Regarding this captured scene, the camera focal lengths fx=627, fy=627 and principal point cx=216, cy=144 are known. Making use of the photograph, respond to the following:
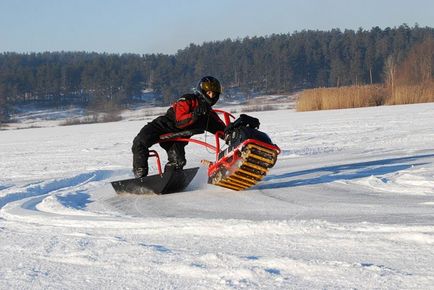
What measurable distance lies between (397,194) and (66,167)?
18.7ft

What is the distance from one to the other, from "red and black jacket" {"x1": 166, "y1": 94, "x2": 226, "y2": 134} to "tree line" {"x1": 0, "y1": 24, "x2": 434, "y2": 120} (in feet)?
214

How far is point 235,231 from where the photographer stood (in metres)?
4.26

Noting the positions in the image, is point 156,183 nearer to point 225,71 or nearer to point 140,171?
point 140,171

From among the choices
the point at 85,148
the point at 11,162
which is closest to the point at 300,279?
the point at 11,162

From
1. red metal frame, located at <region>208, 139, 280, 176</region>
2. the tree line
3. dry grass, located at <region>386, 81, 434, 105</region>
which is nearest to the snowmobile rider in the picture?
red metal frame, located at <region>208, 139, 280, 176</region>

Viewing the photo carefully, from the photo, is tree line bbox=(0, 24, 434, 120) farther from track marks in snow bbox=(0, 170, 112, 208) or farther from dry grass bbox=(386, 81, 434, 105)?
track marks in snow bbox=(0, 170, 112, 208)

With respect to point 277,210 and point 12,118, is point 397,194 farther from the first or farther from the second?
point 12,118

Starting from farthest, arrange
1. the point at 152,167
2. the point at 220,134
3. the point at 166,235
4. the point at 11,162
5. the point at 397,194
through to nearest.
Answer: the point at 11,162 < the point at 152,167 < the point at 220,134 < the point at 397,194 < the point at 166,235

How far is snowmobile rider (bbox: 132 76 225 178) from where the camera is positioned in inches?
273

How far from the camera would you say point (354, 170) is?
24.9ft

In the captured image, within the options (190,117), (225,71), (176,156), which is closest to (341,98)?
(176,156)

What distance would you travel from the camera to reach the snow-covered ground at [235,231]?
3232 mm

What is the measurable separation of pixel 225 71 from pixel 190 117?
90.3 meters

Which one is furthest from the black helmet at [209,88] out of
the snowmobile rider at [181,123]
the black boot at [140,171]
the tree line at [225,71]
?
the tree line at [225,71]
